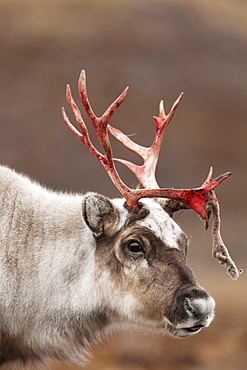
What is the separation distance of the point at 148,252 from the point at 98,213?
1.27ft

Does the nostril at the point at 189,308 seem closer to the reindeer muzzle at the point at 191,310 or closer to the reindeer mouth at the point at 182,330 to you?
the reindeer muzzle at the point at 191,310

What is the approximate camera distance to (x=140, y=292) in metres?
4.22

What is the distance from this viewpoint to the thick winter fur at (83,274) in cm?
418

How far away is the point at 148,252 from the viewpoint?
4238 mm

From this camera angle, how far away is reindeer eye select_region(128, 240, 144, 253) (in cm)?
426

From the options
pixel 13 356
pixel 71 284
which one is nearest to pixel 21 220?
pixel 71 284

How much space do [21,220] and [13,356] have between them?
0.91 metres

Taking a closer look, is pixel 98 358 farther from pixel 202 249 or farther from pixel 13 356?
pixel 13 356

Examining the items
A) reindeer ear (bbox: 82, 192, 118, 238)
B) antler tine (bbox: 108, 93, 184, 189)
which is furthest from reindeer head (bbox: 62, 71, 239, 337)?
antler tine (bbox: 108, 93, 184, 189)

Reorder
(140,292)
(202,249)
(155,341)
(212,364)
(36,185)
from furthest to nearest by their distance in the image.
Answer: (202,249) < (155,341) < (212,364) < (36,185) < (140,292)

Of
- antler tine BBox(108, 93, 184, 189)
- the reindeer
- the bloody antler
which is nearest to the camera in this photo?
the reindeer

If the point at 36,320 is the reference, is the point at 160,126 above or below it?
above

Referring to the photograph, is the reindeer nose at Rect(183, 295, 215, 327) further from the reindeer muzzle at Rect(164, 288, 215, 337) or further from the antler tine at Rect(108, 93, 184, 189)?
the antler tine at Rect(108, 93, 184, 189)

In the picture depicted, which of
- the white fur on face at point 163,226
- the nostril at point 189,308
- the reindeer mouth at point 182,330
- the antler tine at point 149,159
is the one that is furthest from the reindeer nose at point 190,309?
the antler tine at point 149,159
